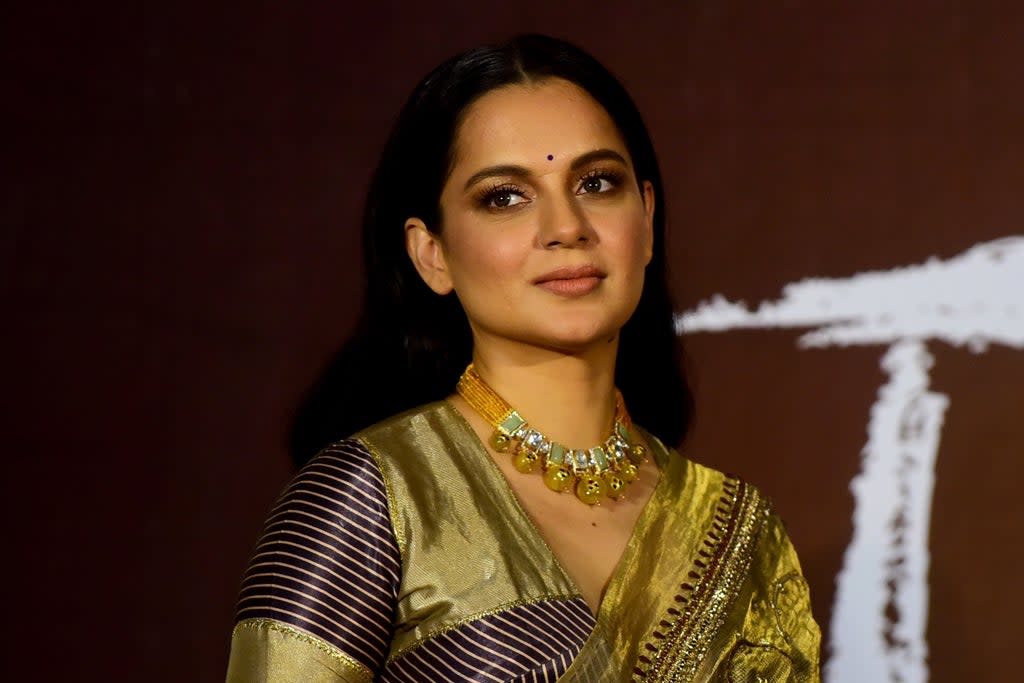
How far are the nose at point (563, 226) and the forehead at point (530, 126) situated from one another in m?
0.06

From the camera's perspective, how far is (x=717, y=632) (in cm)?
178

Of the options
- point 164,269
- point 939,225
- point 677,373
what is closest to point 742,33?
point 939,225

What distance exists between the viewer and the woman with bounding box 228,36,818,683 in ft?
5.11

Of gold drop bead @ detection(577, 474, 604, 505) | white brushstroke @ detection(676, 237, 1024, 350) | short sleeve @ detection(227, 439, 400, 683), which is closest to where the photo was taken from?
short sleeve @ detection(227, 439, 400, 683)

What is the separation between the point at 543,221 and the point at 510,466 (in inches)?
11.2

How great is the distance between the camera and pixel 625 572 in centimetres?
174

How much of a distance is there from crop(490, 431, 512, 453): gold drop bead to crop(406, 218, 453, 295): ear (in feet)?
0.62

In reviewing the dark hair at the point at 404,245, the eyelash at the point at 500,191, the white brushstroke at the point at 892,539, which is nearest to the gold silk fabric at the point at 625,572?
the dark hair at the point at 404,245


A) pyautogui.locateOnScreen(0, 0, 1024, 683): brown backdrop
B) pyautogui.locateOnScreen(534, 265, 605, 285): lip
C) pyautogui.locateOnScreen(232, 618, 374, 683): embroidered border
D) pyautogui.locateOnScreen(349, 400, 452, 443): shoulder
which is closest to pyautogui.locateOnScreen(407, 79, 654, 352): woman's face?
pyautogui.locateOnScreen(534, 265, 605, 285): lip

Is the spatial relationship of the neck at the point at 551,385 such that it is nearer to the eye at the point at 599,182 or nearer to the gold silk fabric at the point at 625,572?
the gold silk fabric at the point at 625,572

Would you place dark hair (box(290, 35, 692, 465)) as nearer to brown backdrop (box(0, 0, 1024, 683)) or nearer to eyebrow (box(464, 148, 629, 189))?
eyebrow (box(464, 148, 629, 189))

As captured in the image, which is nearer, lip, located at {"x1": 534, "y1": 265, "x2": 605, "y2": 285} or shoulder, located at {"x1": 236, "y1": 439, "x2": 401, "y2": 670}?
shoulder, located at {"x1": 236, "y1": 439, "x2": 401, "y2": 670}

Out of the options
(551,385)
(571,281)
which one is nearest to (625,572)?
(551,385)

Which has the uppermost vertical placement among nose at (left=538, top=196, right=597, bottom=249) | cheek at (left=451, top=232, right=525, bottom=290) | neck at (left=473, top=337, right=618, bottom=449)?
nose at (left=538, top=196, right=597, bottom=249)
